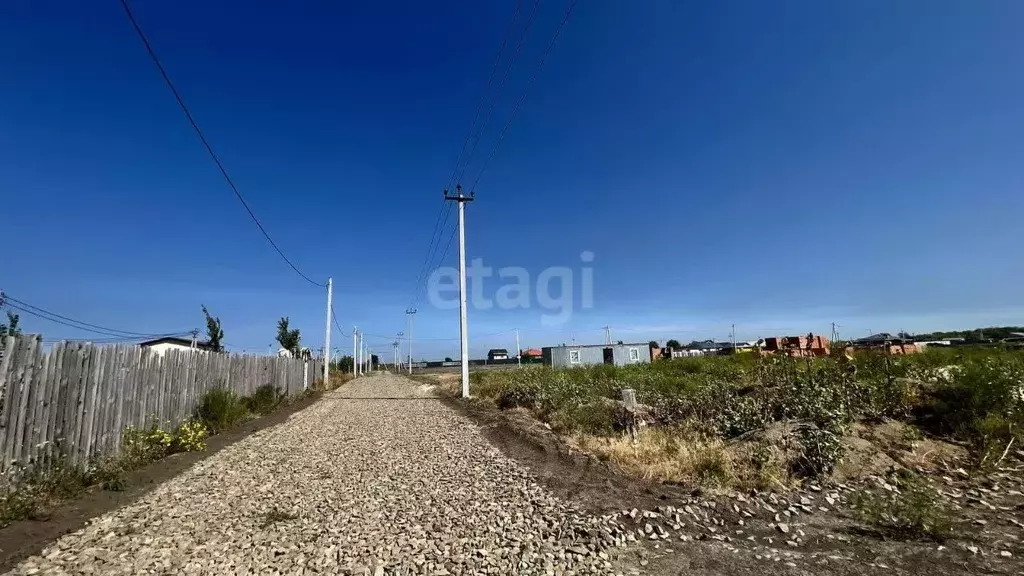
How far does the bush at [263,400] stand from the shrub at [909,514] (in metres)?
14.8

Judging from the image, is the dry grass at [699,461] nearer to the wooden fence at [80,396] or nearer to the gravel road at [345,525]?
the gravel road at [345,525]

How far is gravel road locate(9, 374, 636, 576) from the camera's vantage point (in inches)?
149

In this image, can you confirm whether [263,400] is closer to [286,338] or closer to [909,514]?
[909,514]

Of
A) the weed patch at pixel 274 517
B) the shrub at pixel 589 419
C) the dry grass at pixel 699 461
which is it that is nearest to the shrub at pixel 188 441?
the weed patch at pixel 274 517

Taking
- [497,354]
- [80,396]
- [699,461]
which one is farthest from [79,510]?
[497,354]

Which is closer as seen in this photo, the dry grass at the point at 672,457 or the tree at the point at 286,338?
the dry grass at the point at 672,457

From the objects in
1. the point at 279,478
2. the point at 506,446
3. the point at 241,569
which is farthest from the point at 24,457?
the point at 506,446

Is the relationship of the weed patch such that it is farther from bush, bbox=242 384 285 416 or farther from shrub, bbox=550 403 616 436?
bush, bbox=242 384 285 416

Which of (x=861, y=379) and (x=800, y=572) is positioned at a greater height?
(x=861, y=379)

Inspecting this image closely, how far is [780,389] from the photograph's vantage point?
28.5 ft

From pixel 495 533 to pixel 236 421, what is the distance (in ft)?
34.6

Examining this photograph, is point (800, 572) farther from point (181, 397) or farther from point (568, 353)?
point (568, 353)

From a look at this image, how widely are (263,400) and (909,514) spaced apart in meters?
16.7

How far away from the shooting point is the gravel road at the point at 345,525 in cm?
379
